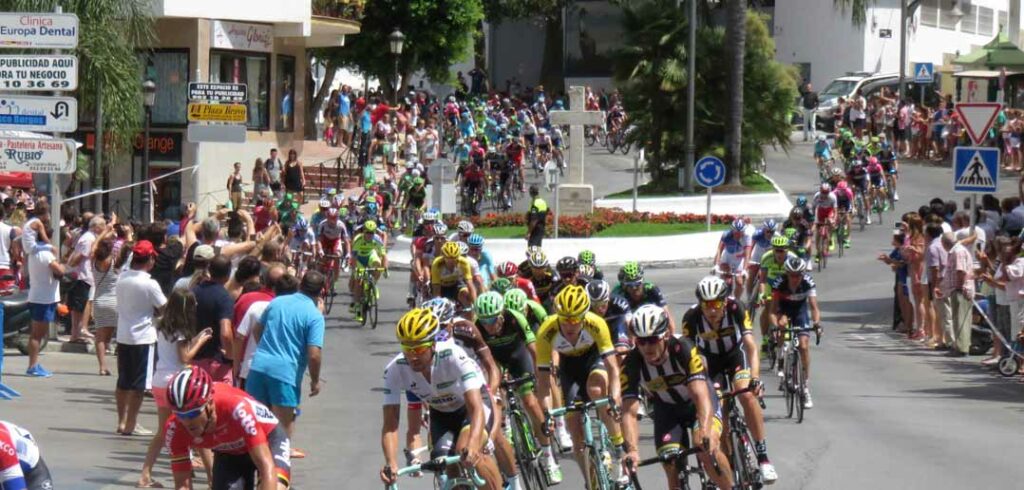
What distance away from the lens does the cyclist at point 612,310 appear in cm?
1386

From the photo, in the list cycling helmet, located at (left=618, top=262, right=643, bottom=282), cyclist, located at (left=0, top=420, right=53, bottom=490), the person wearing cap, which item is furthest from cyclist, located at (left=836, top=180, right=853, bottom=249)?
cyclist, located at (left=0, top=420, right=53, bottom=490)

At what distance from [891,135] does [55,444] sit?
3923cm

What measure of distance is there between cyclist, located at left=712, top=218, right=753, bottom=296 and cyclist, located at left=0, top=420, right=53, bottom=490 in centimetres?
1647

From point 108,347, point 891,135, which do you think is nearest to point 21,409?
point 108,347

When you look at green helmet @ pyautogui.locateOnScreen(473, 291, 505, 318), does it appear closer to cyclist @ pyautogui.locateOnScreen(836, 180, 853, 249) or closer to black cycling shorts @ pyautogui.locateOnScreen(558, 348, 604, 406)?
black cycling shorts @ pyautogui.locateOnScreen(558, 348, 604, 406)

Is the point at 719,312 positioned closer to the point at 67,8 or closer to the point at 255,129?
the point at 67,8

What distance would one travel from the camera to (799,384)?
1652cm

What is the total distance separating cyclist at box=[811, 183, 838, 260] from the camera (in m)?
30.9

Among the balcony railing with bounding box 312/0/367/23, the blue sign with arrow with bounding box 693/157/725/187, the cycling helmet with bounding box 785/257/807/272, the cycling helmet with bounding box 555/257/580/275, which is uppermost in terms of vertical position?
the balcony railing with bounding box 312/0/367/23

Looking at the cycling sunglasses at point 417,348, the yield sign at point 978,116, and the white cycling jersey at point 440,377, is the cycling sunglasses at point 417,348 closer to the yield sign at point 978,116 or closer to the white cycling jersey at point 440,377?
the white cycling jersey at point 440,377

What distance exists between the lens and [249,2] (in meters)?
41.4

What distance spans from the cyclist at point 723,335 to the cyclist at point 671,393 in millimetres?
1169

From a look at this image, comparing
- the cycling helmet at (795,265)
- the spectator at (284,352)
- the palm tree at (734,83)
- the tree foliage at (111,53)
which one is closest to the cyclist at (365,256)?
the tree foliage at (111,53)

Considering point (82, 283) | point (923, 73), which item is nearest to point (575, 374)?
point (82, 283)
